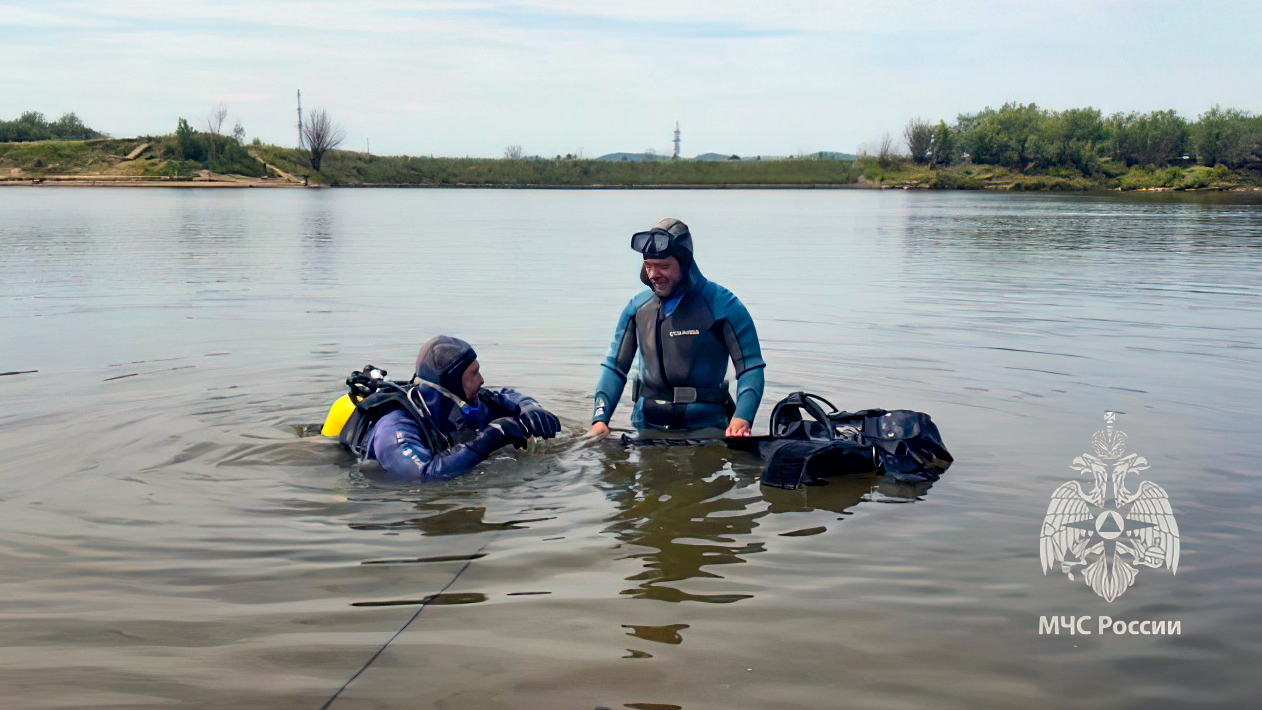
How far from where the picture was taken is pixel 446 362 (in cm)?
654

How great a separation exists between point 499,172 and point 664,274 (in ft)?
342

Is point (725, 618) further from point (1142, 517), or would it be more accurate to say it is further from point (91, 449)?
point (91, 449)

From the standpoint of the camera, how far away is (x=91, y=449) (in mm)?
7281

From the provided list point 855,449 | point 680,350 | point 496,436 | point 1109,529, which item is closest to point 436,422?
point 496,436

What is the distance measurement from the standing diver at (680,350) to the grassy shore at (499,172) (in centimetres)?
8514

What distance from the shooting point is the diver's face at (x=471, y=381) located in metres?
6.64

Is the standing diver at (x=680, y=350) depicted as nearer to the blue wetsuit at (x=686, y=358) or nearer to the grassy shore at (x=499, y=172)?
the blue wetsuit at (x=686, y=358)

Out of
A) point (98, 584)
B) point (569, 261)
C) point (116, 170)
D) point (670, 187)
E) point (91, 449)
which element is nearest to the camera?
point (98, 584)

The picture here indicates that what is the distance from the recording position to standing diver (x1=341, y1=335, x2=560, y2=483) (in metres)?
6.36

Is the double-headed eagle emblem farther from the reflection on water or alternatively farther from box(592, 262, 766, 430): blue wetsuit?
box(592, 262, 766, 430): blue wetsuit

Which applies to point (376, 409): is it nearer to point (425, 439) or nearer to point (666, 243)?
point (425, 439)

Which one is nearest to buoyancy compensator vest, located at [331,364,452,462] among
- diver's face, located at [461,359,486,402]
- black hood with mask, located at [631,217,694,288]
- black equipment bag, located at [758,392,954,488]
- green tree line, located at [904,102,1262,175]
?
diver's face, located at [461,359,486,402]

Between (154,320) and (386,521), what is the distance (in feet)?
31.2

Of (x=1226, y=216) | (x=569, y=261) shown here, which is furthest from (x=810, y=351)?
(x=1226, y=216)
